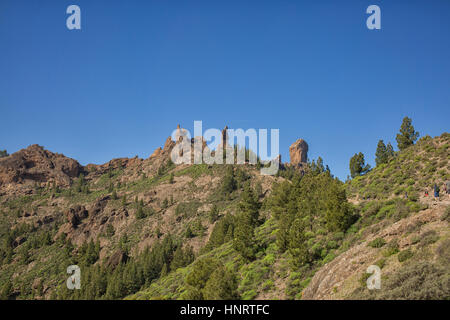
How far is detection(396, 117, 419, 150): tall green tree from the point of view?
59750 mm

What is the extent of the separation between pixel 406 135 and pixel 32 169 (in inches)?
8119

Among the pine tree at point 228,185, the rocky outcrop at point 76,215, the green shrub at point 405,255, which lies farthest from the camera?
the rocky outcrop at point 76,215

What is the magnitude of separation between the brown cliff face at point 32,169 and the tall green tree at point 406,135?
608 feet

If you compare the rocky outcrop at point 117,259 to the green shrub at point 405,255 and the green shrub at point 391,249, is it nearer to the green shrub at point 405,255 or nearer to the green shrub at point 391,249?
the green shrub at point 391,249

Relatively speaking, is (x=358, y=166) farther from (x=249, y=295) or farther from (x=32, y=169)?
(x=32, y=169)

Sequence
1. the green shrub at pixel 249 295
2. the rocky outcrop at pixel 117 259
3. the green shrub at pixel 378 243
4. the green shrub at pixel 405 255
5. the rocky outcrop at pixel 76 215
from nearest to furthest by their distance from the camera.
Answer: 1. the green shrub at pixel 405 255
2. the green shrub at pixel 378 243
3. the green shrub at pixel 249 295
4. the rocky outcrop at pixel 117 259
5. the rocky outcrop at pixel 76 215

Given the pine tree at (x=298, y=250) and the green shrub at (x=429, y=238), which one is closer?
the green shrub at (x=429, y=238)

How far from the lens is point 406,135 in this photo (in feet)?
198

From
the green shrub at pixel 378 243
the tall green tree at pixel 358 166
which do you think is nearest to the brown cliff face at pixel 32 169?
the tall green tree at pixel 358 166

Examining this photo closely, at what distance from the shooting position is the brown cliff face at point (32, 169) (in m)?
181

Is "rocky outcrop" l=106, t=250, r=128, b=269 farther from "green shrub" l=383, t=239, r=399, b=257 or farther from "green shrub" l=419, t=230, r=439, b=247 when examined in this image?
"green shrub" l=419, t=230, r=439, b=247
